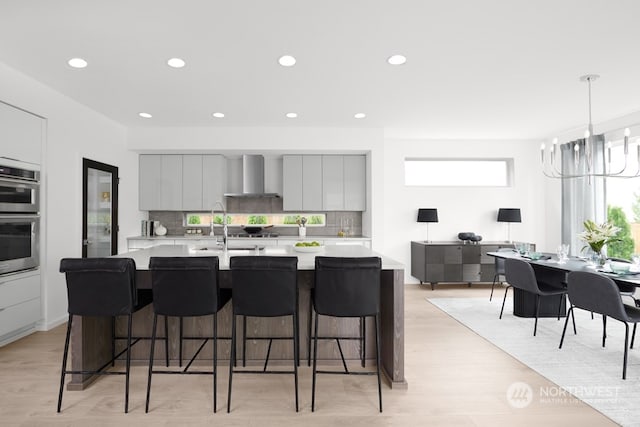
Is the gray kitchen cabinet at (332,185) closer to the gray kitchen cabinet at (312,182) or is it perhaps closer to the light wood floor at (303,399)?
the gray kitchen cabinet at (312,182)

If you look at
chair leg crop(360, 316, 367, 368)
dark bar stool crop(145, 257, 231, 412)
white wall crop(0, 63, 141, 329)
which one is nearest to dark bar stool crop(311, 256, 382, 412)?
chair leg crop(360, 316, 367, 368)

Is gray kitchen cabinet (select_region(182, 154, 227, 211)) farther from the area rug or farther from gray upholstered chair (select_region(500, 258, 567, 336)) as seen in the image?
gray upholstered chair (select_region(500, 258, 567, 336))

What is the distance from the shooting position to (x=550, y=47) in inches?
128

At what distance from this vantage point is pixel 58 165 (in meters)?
4.42

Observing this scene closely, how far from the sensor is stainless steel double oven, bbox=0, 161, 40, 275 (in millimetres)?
3650

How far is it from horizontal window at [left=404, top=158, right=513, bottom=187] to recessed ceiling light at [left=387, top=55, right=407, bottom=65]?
146 inches

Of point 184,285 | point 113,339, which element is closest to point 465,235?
point 184,285

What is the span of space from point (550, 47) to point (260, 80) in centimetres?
270

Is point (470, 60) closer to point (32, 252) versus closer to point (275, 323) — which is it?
point (275, 323)

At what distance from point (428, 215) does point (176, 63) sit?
4641 mm

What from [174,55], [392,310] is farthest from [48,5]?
[392,310]

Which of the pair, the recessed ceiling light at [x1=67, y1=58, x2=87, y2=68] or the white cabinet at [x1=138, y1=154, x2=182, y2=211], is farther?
the white cabinet at [x1=138, y1=154, x2=182, y2=211]

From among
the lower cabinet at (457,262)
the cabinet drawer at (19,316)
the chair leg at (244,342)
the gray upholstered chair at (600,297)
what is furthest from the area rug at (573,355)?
the cabinet drawer at (19,316)

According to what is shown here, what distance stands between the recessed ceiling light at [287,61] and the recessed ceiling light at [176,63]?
913 mm
